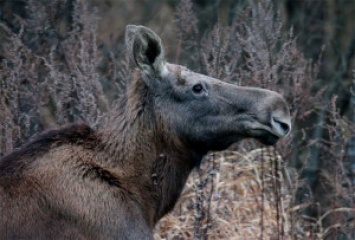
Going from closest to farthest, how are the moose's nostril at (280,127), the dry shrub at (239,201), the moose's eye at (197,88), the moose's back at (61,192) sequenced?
the moose's back at (61,192) → the moose's nostril at (280,127) → the moose's eye at (197,88) → the dry shrub at (239,201)

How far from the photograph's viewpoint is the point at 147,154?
24.3ft

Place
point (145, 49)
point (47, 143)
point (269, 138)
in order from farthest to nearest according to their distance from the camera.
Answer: point (145, 49) → point (269, 138) → point (47, 143)

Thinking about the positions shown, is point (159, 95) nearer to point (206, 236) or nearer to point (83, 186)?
point (83, 186)

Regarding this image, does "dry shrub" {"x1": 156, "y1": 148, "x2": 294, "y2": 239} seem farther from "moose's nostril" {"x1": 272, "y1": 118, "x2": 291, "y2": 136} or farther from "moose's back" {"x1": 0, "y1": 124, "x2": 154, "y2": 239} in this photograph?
"moose's back" {"x1": 0, "y1": 124, "x2": 154, "y2": 239}

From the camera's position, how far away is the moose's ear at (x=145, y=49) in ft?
24.5

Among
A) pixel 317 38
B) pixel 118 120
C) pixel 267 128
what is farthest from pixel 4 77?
pixel 317 38

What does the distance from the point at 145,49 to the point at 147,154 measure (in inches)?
30.1

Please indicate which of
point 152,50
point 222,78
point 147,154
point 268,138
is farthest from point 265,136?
point 222,78

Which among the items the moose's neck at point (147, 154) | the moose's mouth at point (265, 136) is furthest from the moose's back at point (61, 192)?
the moose's mouth at point (265, 136)

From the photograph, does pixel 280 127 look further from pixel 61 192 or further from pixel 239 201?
pixel 239 201

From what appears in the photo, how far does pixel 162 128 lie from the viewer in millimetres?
7465

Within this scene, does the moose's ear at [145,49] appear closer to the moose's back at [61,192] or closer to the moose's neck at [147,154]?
the moose's neck at [147,154]

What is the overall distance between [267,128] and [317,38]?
21.4 ft

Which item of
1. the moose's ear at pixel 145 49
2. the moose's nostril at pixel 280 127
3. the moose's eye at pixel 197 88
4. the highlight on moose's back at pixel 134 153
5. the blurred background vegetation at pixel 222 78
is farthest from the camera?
the blurred background vegetation at pixel 222 78
